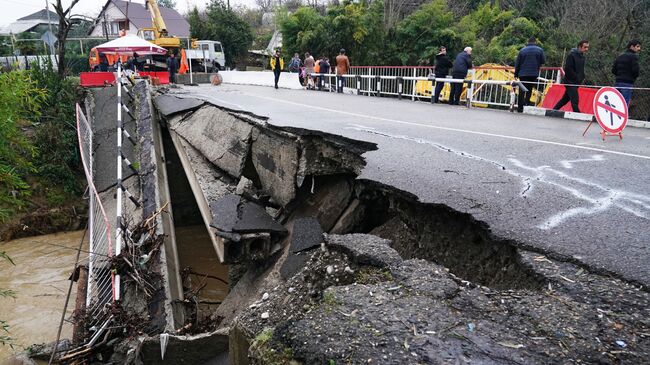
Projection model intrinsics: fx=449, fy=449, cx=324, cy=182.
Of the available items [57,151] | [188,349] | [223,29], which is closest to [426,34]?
[57,151]

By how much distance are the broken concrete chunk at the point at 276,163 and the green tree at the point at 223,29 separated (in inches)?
1512

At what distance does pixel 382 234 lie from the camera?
13.9 feet

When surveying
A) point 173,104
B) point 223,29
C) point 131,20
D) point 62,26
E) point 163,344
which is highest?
point 131,20

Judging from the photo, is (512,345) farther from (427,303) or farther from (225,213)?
(225,213)

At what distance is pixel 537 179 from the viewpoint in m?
4.38

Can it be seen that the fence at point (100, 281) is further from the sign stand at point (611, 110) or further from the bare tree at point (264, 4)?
the bare tree at point (264, 4)

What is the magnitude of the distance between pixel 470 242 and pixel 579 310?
4.15ft

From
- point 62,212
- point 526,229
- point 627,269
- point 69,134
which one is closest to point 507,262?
point 526,229

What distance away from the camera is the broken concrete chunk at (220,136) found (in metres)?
6.84

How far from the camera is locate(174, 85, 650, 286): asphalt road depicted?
9.57 ft

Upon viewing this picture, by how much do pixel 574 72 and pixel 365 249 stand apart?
9934mm

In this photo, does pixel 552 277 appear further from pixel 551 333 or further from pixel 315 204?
pixel 315 204

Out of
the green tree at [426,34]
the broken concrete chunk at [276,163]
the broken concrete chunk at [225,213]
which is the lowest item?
the broken concrete chunk at [225,213]

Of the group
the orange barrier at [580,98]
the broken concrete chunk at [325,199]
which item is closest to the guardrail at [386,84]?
the orange barrier at [580,98]
